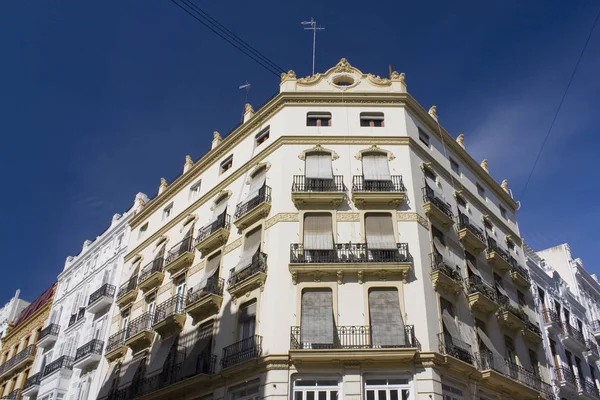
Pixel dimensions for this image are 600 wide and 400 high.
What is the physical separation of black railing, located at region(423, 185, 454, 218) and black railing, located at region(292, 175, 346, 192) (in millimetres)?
3831

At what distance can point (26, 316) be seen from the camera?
4697cm

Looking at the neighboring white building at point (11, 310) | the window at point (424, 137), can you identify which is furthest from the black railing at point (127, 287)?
the neighboring white building at point (11, 310)

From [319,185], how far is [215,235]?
18.7ft

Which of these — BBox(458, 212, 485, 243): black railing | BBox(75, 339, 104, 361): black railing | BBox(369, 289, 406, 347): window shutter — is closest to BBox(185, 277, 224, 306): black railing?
BBox(369, 289, 406, 347): window shutter

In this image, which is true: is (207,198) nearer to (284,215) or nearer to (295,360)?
(284,215)

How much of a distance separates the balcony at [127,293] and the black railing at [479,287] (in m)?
18.0

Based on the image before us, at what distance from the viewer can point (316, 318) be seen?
822 inches

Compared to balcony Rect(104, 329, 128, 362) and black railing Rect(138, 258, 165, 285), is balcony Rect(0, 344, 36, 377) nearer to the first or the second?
balcony Rect(104, 329, 128, 362)

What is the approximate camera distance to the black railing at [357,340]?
65.7 feet

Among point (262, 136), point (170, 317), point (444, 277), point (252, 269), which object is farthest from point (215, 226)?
→ point (444, 277)

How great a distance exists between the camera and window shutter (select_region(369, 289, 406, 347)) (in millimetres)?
20223

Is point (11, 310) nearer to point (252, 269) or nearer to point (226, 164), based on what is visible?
point (226, 164)

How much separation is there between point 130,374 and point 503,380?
1755 cm

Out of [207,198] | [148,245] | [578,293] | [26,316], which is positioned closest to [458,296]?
[207,198]
